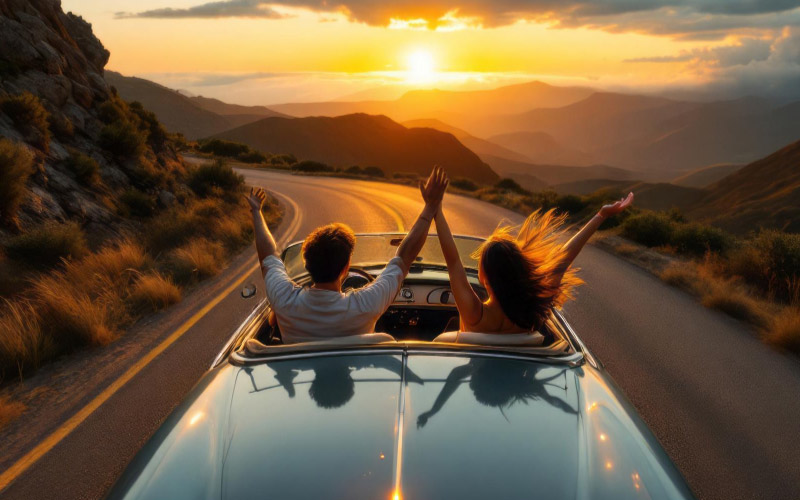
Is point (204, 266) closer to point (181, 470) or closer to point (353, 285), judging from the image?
point (353, 285)

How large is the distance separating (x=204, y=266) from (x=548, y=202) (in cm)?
1633

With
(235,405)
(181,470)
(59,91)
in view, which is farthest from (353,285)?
(59,91)

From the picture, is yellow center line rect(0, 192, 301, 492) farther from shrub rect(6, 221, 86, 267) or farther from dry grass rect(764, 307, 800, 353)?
dry grass rect(764, 307, 800, 353)

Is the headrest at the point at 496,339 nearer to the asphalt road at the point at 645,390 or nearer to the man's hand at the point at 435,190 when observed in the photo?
the man's hand at the point at 435,190

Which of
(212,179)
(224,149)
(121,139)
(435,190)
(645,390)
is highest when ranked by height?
(435,190)

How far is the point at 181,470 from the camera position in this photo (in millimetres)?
2277

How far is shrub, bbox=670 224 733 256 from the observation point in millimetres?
14516

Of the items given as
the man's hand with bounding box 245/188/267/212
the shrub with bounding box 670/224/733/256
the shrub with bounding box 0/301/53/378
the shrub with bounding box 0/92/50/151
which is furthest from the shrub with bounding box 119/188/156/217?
the shrub with bounding box 670/224/733/256

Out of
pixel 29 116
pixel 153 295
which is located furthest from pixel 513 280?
pixel 29 116

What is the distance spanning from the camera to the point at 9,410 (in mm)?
5297

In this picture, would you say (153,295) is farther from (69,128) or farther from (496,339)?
(69,128)

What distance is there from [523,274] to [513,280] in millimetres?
60

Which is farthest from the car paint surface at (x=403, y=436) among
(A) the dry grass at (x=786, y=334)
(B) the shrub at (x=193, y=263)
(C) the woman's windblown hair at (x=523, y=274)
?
(B) the shrub at (x=193, y=263)

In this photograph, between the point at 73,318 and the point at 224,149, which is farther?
the point at 224,149
